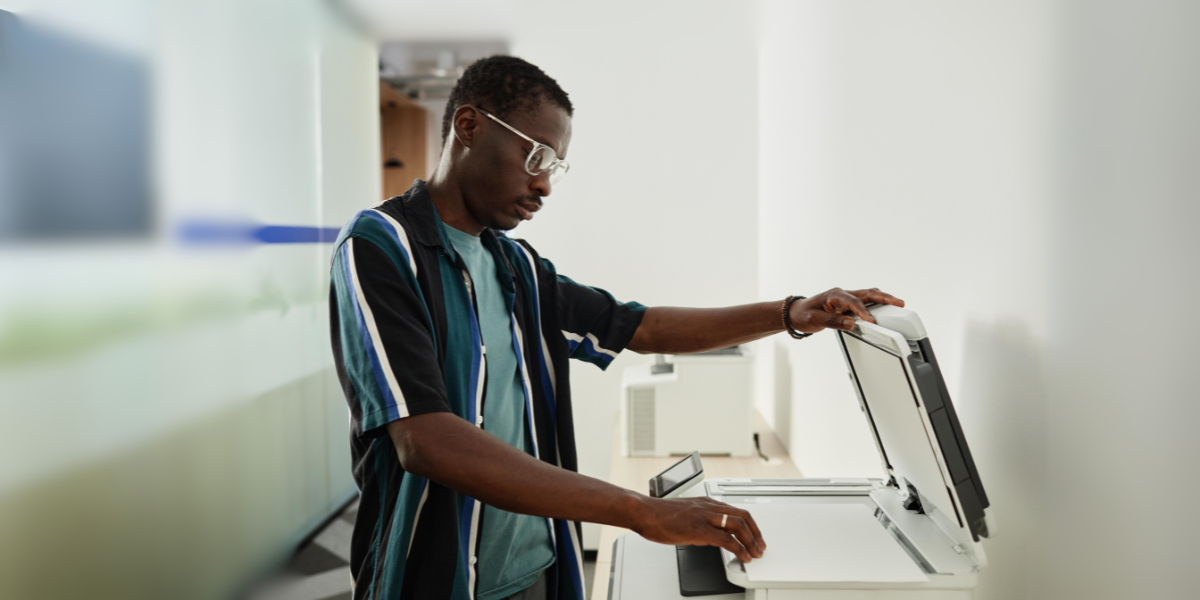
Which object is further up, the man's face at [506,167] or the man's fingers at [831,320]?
the man's face at [506,167]

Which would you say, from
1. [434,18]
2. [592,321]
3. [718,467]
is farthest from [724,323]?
[434,18]

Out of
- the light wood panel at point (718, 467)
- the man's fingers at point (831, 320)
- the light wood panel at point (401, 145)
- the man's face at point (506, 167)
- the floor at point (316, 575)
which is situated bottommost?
the floor at point (316, 575)

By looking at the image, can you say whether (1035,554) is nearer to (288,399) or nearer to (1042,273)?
(1042,273)

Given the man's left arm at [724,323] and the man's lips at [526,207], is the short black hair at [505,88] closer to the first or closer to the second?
the man's lips at [526,207]

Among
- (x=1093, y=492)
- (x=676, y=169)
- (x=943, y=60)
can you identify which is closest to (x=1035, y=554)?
(x=1093, y=492)

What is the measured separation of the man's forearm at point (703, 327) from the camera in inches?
50.8

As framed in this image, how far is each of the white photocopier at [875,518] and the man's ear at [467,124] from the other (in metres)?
0.61

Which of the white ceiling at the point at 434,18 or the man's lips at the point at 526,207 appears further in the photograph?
the white ceiling at the point at 434,18

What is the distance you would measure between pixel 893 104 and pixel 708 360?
1.23 meters

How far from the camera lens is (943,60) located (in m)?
1.21

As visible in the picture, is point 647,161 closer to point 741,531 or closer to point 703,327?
point 703,327

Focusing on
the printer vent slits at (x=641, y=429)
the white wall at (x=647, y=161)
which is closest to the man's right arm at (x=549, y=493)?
the printer vent slits at (x=641, y=429)

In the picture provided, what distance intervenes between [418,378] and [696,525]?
1.18 feet

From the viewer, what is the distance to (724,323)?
1321 millimetres
